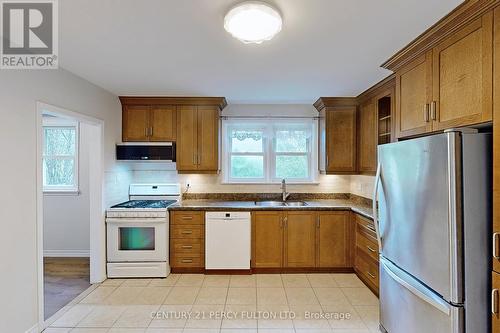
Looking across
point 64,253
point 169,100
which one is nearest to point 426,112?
point 169,100

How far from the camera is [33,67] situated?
223 cm

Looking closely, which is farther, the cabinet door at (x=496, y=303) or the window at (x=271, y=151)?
the window at (x=271, y=151)

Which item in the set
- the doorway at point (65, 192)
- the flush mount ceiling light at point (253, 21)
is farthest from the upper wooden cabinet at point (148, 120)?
the flush mount ceiling light at point (253, 21)

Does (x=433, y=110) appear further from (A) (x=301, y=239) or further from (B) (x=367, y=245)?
(A) (x=301, y=239)

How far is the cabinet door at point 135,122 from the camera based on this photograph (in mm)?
3787

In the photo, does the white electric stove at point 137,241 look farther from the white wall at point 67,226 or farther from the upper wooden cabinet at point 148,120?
the white wall at point 67,226

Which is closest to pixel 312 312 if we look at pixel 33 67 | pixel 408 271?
pixel 408 271

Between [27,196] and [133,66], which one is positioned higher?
[133,66]

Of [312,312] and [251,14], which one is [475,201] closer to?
[251,14]

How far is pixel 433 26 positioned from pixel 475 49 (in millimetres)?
405

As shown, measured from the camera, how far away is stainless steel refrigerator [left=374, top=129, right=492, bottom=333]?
4.70 ft

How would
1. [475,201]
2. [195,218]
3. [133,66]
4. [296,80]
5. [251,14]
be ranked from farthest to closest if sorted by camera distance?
1. [195,218]
2. [296,80]
3. [133,66]
4. [251,14]
5. [475,201]

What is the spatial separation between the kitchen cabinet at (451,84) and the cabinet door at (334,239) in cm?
163

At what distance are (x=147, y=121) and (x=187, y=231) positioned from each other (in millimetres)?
1624
